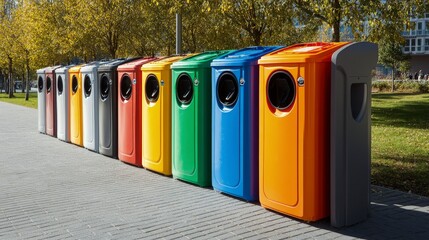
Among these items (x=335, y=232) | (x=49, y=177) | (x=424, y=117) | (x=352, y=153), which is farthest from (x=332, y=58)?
(x=424, y=117)

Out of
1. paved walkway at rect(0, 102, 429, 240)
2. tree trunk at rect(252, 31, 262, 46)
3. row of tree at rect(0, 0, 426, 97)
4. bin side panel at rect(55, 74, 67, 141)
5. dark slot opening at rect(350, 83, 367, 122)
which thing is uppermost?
row of tree at rect(0, 0, 426, 97)

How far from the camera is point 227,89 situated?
5.39 metres

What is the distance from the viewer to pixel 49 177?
6.59 m

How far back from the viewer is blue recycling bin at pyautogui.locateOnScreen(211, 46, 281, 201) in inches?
197

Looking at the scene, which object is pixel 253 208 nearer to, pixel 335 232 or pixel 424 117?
pixel 335 232

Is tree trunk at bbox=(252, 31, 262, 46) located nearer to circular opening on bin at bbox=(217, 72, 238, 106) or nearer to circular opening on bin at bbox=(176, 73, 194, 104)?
circular opening on bin at bbox=(176, 73, 194, 104)

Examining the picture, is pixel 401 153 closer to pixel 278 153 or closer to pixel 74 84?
pixel 278 153

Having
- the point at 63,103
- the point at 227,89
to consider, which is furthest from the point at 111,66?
the point at 227,89

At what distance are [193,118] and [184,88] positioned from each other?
0.49 meters

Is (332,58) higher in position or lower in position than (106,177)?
higher

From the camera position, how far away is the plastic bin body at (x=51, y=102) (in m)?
10.5

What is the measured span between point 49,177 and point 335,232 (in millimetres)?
3956

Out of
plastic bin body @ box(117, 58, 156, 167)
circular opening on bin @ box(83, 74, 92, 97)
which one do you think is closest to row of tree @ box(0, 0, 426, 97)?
circular opening on bin @ box(83, 74, 92, 97)

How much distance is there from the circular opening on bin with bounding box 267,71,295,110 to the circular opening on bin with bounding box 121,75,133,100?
3.04 meters
